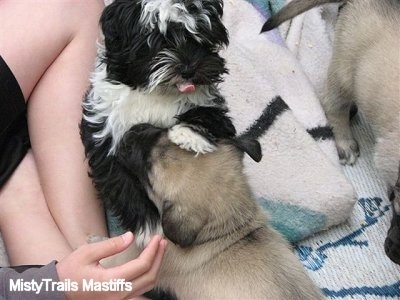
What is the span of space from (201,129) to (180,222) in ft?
0.79

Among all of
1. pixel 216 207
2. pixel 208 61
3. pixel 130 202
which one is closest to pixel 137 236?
pixel 130 202

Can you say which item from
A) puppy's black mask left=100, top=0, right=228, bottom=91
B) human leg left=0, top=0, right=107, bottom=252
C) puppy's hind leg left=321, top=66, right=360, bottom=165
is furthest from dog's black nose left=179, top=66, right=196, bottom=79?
puppy's hind leg left=321, top=66, right=360, bottom=165

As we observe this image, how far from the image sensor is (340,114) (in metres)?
2.21

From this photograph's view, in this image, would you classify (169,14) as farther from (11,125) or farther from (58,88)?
(11,125)

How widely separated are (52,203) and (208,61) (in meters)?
0.70

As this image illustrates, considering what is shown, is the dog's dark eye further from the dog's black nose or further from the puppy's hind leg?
the puppy's hind leg

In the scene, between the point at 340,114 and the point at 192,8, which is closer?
the point at 192,8

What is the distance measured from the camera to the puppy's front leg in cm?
141

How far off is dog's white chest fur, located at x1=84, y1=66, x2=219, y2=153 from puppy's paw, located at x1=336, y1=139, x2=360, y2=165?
775 millimetres

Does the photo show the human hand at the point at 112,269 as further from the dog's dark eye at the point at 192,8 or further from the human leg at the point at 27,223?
the dog's dark eye at the point at 192,8

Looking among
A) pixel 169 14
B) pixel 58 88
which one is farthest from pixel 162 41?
pixel 58 88

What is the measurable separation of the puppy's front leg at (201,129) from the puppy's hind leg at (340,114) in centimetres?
66

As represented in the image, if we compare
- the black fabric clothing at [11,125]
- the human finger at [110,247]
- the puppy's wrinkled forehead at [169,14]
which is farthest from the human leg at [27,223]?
the puppy's wrinkled forehead at [169,14]

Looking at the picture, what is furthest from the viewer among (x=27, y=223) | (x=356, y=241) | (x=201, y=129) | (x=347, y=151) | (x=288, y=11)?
(x=347, y=151)
